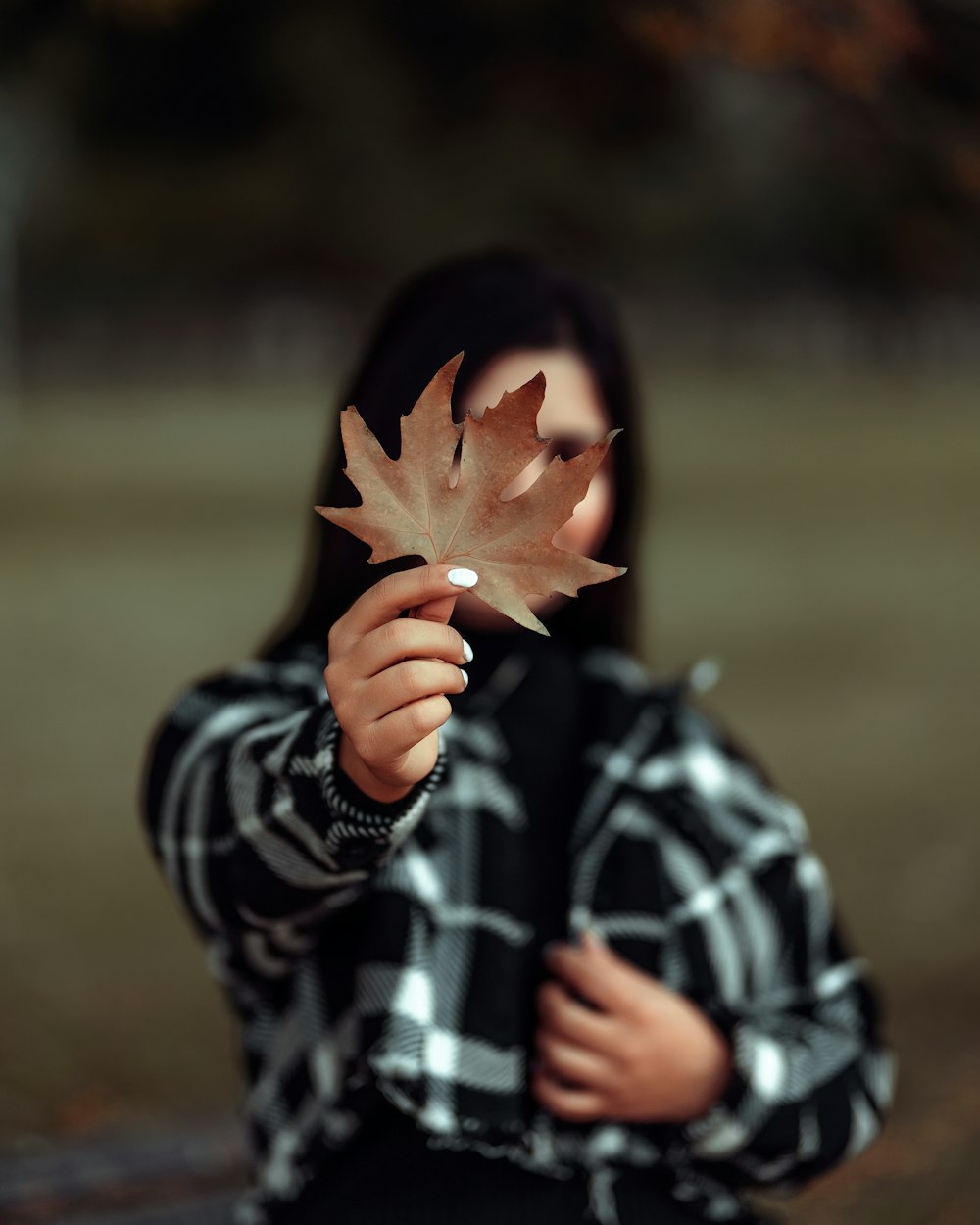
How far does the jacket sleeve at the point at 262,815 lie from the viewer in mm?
954

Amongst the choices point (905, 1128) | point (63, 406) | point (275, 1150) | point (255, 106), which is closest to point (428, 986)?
point (275, 1150)

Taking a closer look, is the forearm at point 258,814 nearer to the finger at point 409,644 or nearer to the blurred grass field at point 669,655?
the finger at point 409,644

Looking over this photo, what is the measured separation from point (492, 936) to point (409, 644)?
1.54ft

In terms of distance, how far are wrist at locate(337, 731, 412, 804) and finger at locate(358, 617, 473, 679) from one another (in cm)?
9

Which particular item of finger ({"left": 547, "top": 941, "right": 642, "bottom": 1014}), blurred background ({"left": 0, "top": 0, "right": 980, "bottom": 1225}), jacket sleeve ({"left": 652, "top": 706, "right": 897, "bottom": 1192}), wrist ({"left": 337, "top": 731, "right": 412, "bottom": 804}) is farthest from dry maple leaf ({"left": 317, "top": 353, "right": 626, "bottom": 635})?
blurred background ({"left": 0, "top": 0, "right": 980, "bottom": 1225})

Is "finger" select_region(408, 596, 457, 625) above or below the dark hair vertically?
below

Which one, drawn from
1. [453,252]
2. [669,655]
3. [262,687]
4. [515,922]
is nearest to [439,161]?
[453,252]

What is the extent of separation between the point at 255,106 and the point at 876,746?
477cm

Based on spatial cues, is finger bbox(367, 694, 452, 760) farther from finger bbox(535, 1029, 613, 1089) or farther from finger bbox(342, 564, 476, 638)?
finger bbox(535, 1029, 613, 1089)

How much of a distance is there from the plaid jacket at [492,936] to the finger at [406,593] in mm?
153

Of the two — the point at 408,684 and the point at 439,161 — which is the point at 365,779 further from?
the point at 439,161

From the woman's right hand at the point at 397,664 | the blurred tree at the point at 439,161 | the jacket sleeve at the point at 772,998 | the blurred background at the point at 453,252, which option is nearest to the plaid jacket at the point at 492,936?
the jacket sleeve at the point at 772,998

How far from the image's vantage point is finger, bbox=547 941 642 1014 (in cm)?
122

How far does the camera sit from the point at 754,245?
827 centimetres
